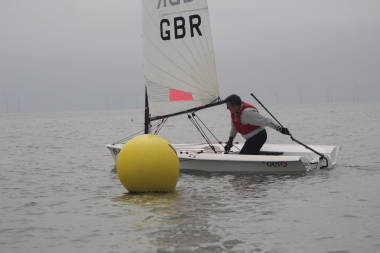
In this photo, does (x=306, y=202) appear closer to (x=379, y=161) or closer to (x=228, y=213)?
(x=228, y=213)

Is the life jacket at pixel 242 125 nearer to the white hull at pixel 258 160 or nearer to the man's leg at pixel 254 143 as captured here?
the man's leg at pixel 254 143

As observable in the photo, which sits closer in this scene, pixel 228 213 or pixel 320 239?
pixel 320 239

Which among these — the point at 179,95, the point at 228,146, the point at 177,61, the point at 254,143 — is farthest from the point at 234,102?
the point at 177,61

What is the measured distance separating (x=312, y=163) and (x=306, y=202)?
3.29 metres

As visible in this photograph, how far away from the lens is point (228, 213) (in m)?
8.27

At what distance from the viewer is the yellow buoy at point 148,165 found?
9.44m

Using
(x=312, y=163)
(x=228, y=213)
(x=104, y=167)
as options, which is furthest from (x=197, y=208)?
(x=104, y=167)

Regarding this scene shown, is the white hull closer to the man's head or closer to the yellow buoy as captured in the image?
the man's head

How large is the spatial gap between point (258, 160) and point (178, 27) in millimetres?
4001

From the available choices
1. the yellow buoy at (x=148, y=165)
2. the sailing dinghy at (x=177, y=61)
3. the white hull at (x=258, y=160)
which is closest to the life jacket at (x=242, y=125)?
the white hull at (x=258, y=160)

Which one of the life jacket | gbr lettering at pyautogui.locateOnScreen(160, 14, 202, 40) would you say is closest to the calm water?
the life jacket

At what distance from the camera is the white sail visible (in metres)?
14.0

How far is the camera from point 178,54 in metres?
14.1

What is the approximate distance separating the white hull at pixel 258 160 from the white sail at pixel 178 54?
1.28 metres
